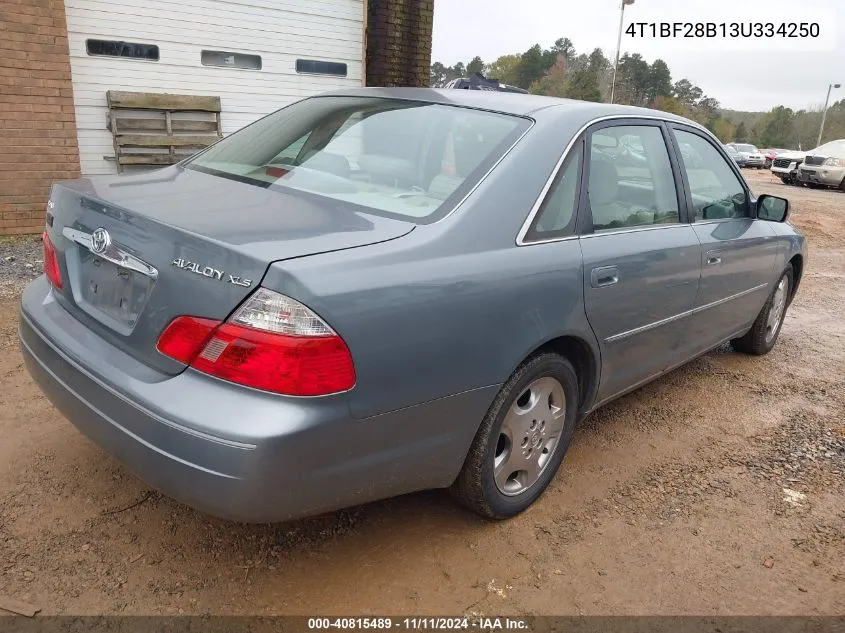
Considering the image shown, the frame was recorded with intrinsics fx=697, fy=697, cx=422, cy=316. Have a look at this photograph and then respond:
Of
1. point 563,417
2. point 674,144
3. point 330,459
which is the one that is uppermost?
point 674,144

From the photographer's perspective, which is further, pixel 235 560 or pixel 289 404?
pixel 235 560

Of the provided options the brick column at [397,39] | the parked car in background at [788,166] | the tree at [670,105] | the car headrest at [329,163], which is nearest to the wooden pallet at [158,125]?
the brick column at [397,39]

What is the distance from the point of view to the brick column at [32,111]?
652 centimetres

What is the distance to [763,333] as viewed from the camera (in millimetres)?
4809

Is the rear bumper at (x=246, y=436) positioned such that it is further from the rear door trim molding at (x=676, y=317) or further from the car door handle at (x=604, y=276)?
the rear door trim molding at (x=676, y=317)

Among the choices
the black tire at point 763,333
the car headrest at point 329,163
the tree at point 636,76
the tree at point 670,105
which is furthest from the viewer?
the tree at point 636,76

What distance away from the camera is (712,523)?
2.84 m

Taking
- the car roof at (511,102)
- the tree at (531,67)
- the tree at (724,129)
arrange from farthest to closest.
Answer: the tree at (531,67), the tree at (724,129), the car roof at (511,102)

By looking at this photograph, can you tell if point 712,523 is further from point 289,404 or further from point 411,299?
point 289,404

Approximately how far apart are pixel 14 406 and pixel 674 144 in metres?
3.52

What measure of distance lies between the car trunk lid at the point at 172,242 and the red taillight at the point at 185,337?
22 millimetres

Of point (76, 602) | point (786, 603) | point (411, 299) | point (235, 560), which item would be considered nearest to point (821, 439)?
point (786, 603)

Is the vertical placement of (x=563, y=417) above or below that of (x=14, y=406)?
above

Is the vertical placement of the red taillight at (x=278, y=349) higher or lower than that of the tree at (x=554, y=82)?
lower
